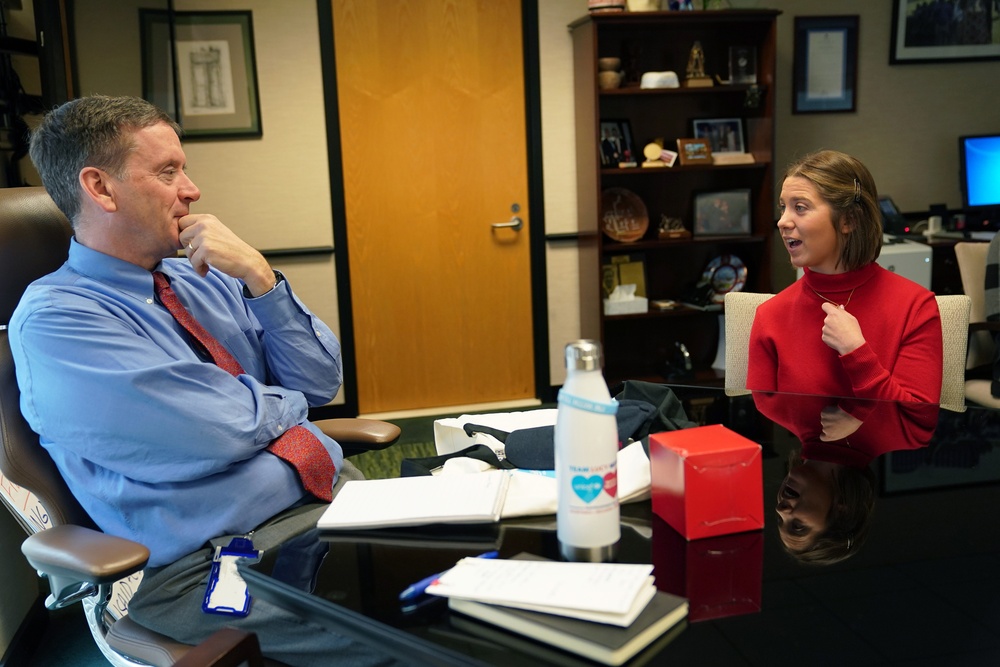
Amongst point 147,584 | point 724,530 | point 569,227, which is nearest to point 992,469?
point 724,530

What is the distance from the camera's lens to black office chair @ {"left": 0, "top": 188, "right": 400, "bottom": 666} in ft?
3.96

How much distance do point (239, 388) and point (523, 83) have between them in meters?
3.01

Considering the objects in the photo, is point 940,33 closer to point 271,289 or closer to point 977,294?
point 977,294

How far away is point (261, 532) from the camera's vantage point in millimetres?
1396

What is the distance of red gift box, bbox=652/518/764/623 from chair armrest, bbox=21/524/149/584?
72cm

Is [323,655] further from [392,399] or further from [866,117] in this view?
[866,117]

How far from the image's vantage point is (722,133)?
4230mm

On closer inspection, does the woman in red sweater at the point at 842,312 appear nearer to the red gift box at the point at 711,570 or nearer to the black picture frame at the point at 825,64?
the red gift box at the point at 711,570

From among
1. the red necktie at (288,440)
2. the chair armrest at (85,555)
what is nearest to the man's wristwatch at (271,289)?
the red necktie at (288,440)

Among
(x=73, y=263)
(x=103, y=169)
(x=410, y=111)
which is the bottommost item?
(x=73, y=263)

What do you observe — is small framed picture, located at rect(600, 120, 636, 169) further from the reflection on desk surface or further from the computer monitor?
→ the reflection on desk surface

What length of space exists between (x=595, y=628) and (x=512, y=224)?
3.51m

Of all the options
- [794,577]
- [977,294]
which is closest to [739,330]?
[794,577]

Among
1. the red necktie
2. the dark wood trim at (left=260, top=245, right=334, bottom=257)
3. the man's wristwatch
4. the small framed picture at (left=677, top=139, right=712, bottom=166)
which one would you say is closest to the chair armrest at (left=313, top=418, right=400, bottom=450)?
the red necktie
